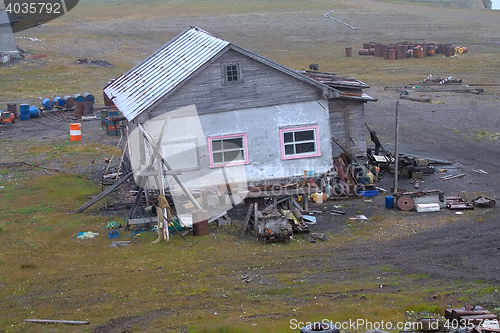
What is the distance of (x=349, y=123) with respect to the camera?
979 inches

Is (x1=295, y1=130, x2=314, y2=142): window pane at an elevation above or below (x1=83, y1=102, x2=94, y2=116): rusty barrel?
below

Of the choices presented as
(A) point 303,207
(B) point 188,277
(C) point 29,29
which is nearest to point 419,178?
(A) point 303,207

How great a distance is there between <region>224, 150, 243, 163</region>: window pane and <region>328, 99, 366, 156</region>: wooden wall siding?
4722 millimetres

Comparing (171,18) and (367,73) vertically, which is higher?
Answer: (171,18)

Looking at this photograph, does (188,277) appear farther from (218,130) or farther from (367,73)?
(367,73)

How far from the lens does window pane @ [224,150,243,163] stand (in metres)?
21.8

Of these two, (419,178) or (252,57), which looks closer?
(252,57)

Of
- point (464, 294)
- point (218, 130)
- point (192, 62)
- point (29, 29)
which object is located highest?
point (29, 29)

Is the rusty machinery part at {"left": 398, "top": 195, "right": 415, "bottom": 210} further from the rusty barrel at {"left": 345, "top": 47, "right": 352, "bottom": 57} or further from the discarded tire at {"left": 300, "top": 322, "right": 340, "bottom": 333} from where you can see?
the rusty barrel at {"left": 345, "top": 47, "right": 352, "bottom": 57}

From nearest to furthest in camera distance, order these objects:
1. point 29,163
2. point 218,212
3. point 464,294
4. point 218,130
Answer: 1. point 464,294
2. point 218,212
3. point 218,130
4. point 29,163

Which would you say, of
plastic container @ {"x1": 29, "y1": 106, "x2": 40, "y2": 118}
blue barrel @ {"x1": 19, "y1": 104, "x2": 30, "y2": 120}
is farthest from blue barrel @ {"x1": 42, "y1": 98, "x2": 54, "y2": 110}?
blue barrel @ {"x1": 19, "y1": 104, "x2": 30, "y2": 120}

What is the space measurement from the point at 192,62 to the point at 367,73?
32.8m

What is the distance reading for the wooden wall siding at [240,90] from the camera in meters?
21.0

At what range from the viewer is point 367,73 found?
51.7 meters
